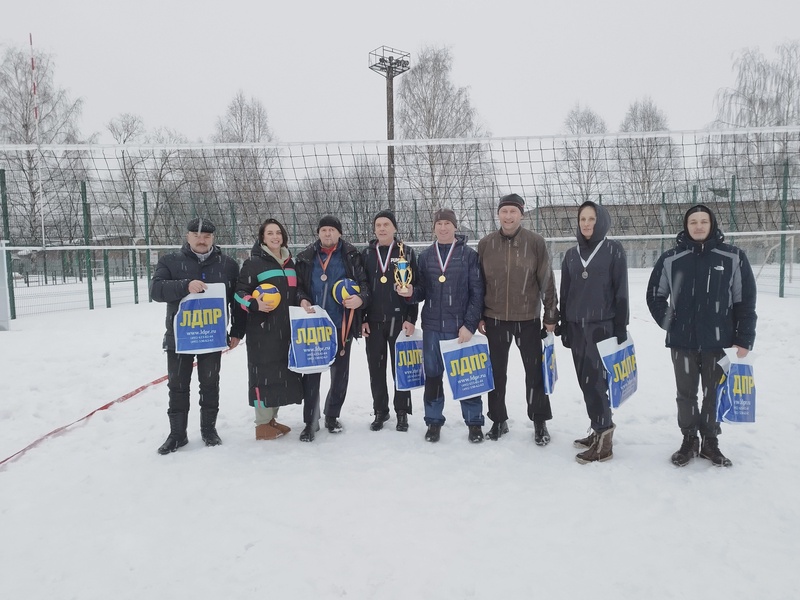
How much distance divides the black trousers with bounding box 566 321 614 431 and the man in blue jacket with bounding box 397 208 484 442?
85 centimetres

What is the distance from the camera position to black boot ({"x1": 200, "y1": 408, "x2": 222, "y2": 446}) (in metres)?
4.11

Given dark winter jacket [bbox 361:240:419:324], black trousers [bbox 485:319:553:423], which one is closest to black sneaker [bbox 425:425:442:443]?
black trousers [bbox 485:319:553:423]

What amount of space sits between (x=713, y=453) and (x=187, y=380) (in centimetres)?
409

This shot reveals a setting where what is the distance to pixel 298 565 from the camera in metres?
2.47

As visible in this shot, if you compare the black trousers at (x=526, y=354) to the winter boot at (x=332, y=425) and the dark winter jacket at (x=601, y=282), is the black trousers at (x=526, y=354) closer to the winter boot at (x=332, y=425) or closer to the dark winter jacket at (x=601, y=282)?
the dark winter jacket at (x=601, y=282)

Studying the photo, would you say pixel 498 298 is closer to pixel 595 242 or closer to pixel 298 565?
pixel 595 242

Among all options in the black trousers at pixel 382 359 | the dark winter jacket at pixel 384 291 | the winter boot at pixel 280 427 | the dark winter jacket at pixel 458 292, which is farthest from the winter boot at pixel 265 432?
the dark winter jacket at pixel 458 292

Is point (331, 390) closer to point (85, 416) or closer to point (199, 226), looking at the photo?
point (199, 226)

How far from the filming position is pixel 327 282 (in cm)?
422

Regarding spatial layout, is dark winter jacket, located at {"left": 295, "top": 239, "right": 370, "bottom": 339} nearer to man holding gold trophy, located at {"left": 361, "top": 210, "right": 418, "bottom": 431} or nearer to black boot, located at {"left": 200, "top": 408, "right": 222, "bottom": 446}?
man holding gold trophy, located at {"left": 361, "top": 210, "right": 418, "bottom": 431}

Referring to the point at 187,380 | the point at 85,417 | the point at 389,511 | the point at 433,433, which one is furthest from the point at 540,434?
the point at 85,417

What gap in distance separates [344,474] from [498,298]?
182 cm

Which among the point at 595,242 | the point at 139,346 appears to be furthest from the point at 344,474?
the point at 139,346

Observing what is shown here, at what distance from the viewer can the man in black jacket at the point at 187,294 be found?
391 centimetres
